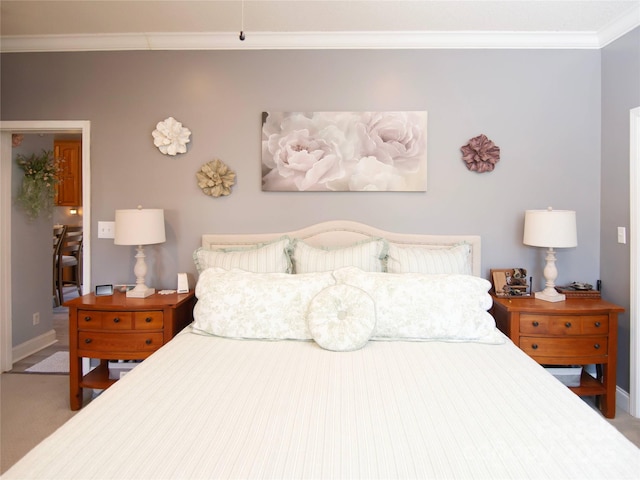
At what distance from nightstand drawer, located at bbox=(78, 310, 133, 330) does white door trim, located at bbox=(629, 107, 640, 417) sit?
3247 mm

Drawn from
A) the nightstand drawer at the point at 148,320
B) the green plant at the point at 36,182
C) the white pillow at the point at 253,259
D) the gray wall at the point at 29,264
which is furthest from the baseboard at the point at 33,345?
the white pillow at the point at 253,259

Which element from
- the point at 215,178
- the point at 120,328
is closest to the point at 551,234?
the point at 215,178

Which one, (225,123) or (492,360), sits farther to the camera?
(225,123)

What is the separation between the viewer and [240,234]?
297cm

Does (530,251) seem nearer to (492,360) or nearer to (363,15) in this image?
(492,360)

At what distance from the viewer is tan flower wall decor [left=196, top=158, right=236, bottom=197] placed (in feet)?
9.56

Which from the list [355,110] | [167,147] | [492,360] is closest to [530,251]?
[492,360]

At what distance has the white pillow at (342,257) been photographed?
2465mm

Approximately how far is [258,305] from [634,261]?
2407mm

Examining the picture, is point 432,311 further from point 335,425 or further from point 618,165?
point 618,165

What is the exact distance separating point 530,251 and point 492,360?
1417 millimetres

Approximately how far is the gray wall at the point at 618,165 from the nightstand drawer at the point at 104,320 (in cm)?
326

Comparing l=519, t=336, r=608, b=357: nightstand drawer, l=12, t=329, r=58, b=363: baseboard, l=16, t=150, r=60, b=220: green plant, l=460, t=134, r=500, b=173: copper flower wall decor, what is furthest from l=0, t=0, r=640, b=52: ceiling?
l=12, t=329, r=58, b=363: baseboard

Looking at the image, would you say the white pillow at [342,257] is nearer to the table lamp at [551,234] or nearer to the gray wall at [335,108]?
the gray wall at [335,108]
